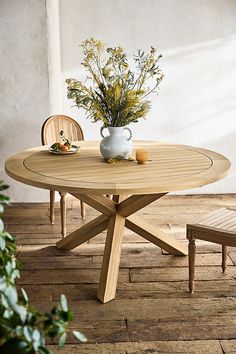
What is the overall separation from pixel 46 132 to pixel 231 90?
6.51 feet

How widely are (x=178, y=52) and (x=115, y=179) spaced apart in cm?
265

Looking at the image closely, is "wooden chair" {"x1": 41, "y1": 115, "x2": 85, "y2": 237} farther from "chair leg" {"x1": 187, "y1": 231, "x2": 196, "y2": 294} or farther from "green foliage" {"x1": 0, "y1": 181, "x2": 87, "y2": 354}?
"green foliage" {"x1": 0, "y1": 181, "x2": 87, "y2": 354}

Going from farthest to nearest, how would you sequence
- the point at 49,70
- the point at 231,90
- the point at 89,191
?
the point at 231,90
the point at 49,70
the point at 89,191

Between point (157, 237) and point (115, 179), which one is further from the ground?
point (115, 179)

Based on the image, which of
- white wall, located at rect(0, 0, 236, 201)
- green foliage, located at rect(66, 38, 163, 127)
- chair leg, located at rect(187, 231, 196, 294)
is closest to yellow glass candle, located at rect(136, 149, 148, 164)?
green foliage, located at rect(66, 38, 163, 127)

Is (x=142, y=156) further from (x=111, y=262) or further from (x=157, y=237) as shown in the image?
(x=157, y=237)

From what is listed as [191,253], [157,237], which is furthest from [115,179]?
[157,237]

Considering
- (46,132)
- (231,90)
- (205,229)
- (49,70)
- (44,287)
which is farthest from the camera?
(231,90)

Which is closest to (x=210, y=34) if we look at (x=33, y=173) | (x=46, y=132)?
(x=46, y=132)

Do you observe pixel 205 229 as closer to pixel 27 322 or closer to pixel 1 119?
pixel 27 322

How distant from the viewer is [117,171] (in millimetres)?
2977

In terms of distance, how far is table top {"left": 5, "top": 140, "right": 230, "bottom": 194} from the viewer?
8.71ft

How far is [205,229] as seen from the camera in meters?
2.93

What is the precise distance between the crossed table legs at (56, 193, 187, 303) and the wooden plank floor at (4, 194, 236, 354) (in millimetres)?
76
